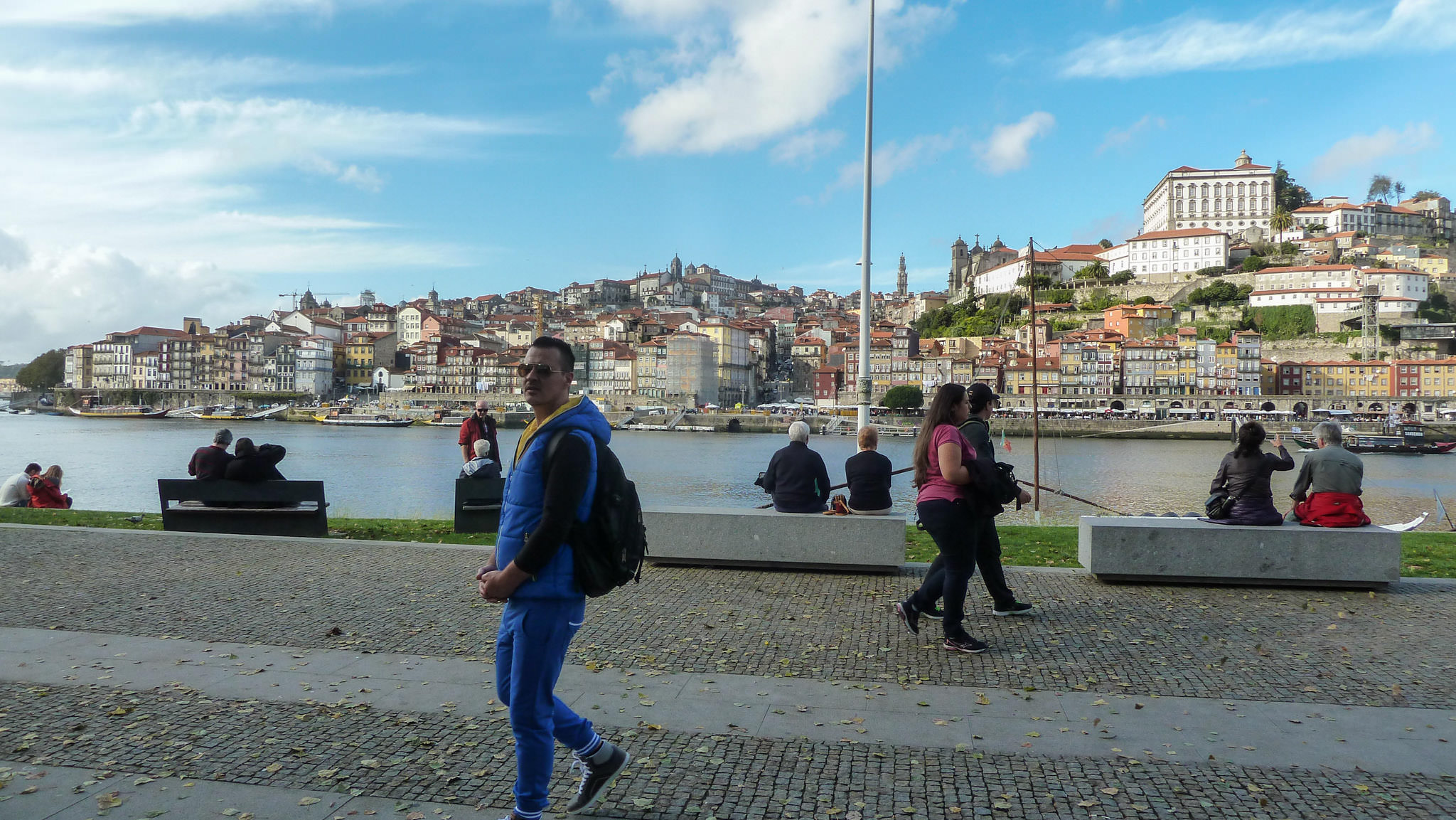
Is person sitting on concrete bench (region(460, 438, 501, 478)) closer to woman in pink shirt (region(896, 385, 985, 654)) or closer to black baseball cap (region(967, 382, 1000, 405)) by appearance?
black baseball cap (region(967, 382, 1000, 405))

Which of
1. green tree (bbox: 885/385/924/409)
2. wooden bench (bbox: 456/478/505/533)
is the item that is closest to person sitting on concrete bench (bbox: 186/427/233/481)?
wooden bench (bbox: 456/478/505/533)

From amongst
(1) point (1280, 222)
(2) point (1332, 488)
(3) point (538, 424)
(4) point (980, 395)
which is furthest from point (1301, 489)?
(1) point (1280, 222)

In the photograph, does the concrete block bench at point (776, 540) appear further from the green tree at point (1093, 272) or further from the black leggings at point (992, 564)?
the green tree at point (1093, 272)

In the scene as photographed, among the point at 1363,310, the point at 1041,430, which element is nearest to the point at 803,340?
the point at 1041,430

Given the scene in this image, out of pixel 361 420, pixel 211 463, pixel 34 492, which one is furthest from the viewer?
pixel 361 420

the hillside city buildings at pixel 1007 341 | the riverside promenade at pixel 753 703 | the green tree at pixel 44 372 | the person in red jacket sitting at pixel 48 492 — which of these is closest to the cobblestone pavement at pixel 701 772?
the riverside promenade at pixel 753 703

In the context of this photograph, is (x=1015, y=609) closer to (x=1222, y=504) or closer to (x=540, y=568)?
(x=1222, y=504)

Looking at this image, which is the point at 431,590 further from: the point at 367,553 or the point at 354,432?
the point at 354,432

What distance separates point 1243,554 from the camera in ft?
22.5

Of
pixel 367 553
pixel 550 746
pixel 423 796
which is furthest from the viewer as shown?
pixel 367 553

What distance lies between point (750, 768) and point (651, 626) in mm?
2193

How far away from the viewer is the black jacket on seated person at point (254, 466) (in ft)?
31.3

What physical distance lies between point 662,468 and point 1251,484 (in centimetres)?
3417

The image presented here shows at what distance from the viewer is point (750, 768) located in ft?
11.8
